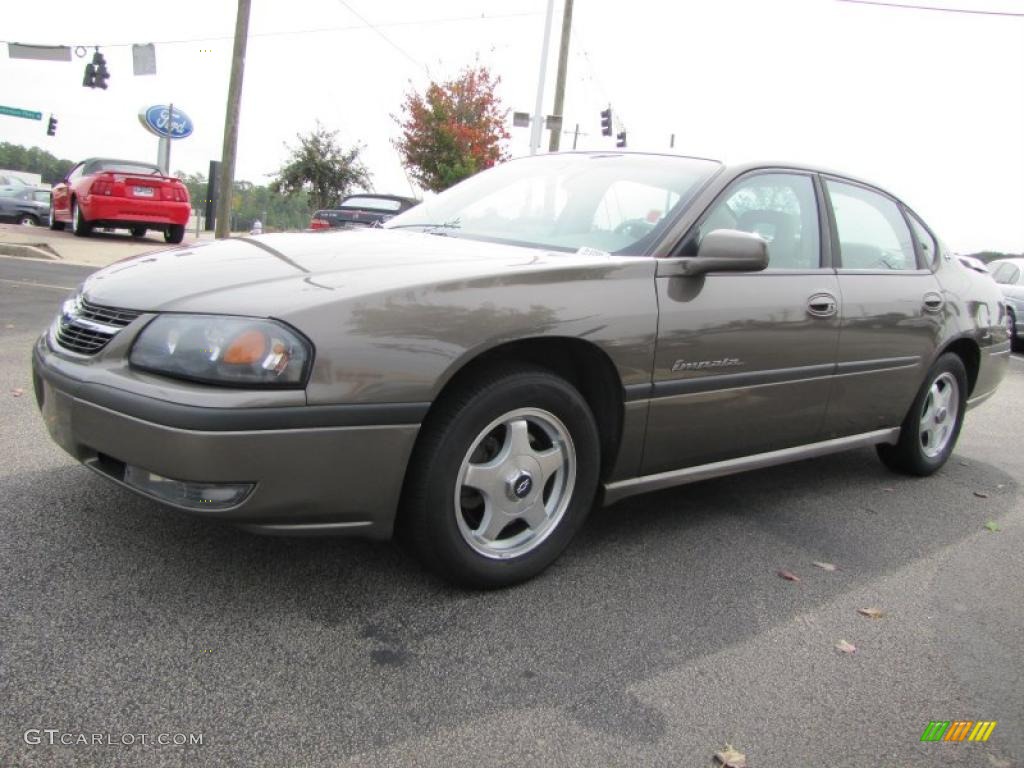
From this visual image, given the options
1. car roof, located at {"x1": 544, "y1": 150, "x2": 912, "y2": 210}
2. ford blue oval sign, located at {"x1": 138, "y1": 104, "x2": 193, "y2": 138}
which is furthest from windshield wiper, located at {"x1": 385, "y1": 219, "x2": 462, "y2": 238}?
ford blue oval sign, located at {"x1": 138, "y1": 104, "x2": 193, "y2": 138}

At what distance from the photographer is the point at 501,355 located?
2.56 meters

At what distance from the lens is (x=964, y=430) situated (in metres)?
6.03

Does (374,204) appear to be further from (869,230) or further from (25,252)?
(869,230)

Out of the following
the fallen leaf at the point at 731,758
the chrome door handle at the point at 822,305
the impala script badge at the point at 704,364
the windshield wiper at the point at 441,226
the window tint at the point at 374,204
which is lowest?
the fallen leaf at the point at 731,758

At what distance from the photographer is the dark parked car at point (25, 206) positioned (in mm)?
22516

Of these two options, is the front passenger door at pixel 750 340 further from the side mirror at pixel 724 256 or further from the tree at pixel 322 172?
the tree at pixel 322 172

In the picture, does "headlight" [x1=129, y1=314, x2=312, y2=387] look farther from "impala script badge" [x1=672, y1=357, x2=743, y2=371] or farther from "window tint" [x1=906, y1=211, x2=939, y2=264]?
"window tint" [x1=906, y1=211, x2=939, y2=264]

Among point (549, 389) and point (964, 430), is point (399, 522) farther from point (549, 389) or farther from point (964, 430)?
point (964, 430)

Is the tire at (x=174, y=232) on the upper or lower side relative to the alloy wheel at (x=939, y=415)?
upper

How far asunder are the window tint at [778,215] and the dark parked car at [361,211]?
9.42m

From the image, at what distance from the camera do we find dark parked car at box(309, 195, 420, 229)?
1313 centimetres

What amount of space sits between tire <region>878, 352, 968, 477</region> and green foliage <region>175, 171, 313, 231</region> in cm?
1462

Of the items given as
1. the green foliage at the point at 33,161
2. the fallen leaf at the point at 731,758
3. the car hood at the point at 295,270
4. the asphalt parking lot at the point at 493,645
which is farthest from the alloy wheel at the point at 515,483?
the green foliage at the point at 33,161

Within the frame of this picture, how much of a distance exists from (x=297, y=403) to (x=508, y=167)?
7.09 feet
